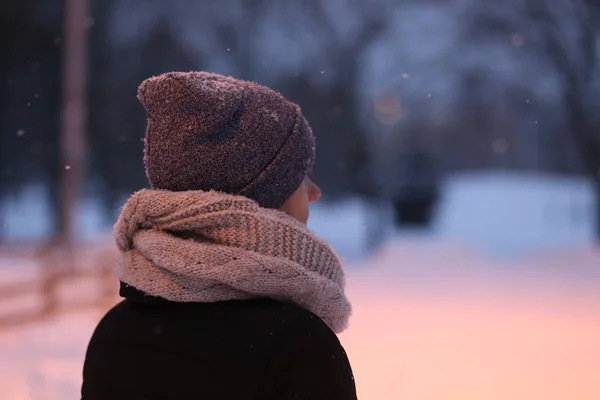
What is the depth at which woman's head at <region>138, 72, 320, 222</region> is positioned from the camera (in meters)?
1.09

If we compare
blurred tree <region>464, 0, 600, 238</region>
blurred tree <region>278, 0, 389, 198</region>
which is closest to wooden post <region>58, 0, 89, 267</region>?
blurred tree <region>278, 0, 389, 198</region>

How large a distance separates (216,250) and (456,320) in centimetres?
378

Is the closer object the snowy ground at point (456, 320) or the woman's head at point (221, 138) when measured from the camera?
the woman's head at point (221, 138)

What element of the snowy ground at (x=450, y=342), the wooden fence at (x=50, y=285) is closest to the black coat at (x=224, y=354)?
the snowy ground at (x=450, y=342)

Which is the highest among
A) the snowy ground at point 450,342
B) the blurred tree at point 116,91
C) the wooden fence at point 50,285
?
the blurred tree at point 116,91

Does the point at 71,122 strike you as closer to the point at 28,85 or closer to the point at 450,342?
the point at 28,85

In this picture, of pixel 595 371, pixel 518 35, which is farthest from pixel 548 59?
pixel 595 371

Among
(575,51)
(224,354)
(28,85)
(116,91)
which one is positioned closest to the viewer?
(224,354)

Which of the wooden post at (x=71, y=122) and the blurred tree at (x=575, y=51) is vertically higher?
the blurred tree at (x=575, y=51)

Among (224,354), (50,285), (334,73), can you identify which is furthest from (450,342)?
(224,354)

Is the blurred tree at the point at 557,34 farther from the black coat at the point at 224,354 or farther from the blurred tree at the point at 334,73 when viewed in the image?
the black coat at the point at 224,354

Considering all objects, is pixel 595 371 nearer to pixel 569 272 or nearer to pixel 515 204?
pixel 569 272

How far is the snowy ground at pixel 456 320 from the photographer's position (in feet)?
8.91

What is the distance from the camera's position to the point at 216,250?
1052 millimetres
